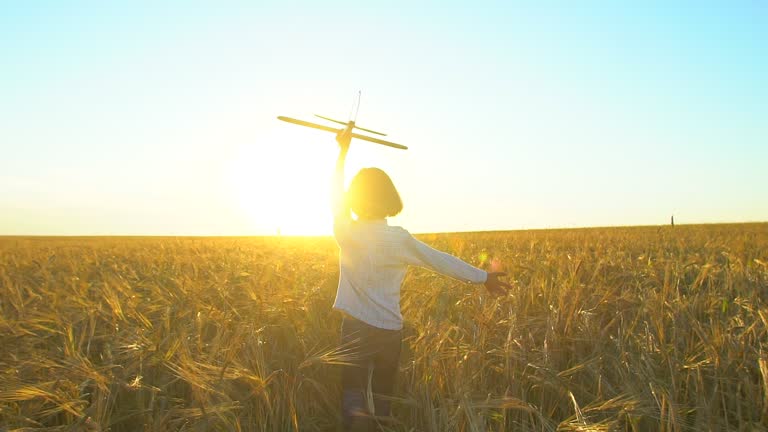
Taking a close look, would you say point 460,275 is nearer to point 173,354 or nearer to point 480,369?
point 480,369

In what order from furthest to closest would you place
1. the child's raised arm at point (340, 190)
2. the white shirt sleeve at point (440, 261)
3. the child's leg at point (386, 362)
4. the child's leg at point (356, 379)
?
1. the child's raised arm at point (340, 190)
2. the white shirt sleeve at point (440, 261)
3. the child's leg at point (386, 362)
4. the child's leg at point (356, 379)

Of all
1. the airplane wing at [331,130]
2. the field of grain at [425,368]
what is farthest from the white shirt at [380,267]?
the airplane wing at [331,130]

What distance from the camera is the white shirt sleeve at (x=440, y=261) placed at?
3.01 meters

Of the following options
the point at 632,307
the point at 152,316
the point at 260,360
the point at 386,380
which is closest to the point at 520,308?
the point at 632,307

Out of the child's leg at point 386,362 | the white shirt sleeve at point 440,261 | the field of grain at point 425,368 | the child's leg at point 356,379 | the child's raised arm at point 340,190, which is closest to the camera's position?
the field of grain at point 425,368

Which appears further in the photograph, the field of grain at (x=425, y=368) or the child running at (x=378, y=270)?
the child running at (x=378, y=270)

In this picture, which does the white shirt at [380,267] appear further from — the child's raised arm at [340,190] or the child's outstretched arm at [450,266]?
the child's raised arm at [340,190]

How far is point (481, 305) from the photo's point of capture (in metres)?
3.69

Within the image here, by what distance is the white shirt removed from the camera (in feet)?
9.87

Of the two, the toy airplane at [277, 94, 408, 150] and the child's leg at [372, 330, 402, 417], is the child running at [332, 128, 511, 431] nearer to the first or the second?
the child's leg at [372, 330, 402, 417]

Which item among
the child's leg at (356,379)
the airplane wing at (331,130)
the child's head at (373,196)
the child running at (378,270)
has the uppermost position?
the airplane wing at (331,130)

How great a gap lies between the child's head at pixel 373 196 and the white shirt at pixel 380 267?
7 centimetres

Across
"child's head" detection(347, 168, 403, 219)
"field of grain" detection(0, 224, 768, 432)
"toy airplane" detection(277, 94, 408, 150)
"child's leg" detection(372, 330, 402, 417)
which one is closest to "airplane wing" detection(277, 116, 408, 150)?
Answer: "toy airplane" detection(277, 94, 408, 150)

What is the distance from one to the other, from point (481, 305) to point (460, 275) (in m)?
0.77
